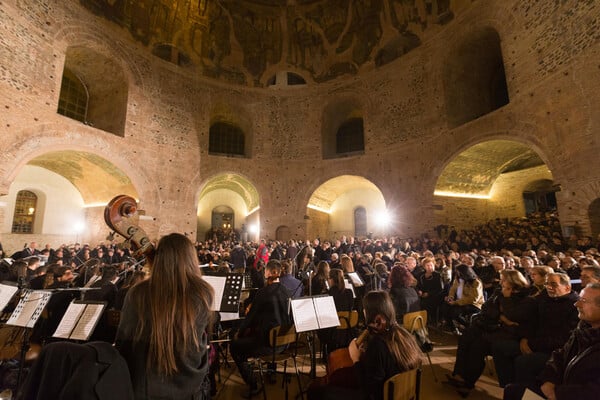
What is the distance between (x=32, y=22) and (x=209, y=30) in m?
7.86

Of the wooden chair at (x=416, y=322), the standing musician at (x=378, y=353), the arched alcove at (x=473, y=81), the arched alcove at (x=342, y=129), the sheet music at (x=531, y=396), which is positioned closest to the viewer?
the sheet music at (x=531, y=396)

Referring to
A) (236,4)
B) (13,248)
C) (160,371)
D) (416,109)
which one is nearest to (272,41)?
Result: (236,4)

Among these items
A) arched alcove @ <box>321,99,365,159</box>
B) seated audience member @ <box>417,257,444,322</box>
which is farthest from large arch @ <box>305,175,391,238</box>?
seated audience member @ <box>417,257,444,322</box>

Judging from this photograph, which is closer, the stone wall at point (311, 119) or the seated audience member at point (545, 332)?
the seated audience member at point (545, 332)

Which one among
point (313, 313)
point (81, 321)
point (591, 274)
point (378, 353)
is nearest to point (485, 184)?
point (591, 274)

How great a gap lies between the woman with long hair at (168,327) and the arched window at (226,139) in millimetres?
15917

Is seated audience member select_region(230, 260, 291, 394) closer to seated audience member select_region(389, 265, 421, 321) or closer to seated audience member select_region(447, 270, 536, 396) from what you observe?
seated audience member select_region(389, 265, 421, 321)

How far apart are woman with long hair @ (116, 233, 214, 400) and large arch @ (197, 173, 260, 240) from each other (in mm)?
14965

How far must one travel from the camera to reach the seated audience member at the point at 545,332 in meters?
2.97

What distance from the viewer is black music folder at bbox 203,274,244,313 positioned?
343 cm

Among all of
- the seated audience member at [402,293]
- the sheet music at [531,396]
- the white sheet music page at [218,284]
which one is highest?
the white sheet music page at [218,284]

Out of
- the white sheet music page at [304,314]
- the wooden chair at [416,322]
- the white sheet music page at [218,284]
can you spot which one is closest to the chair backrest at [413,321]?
the wooden chair at [416,322]

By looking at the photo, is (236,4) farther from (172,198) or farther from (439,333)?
(439,333)

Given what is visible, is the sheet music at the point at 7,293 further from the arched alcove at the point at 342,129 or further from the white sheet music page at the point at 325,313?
the arched alcove at the point at 342,129
